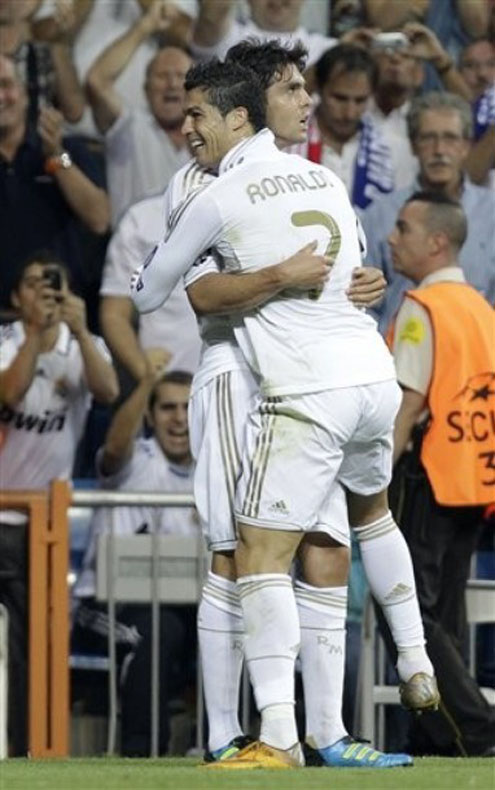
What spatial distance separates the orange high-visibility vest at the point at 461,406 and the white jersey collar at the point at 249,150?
2481mm

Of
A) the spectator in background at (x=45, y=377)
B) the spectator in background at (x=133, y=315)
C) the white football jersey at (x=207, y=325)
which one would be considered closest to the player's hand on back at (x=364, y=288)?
the white football jersey at (x=207, y=325)

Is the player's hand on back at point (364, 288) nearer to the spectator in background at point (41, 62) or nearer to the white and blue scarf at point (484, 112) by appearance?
the spectator in background at point (41, 62)

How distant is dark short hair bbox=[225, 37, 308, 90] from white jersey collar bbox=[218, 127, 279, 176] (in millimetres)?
183

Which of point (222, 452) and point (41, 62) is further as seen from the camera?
point (41, 62)

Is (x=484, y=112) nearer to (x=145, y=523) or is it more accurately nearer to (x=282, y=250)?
(x=145, y=523)

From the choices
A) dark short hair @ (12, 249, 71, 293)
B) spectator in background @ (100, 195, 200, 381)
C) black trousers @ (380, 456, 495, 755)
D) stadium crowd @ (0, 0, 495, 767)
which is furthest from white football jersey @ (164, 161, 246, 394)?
spectator in background @ (100, 195, 200, 381)

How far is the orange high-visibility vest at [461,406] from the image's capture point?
9305mm

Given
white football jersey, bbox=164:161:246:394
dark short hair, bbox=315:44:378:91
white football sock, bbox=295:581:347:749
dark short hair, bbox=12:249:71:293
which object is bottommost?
white football sock, bbox=295:581:347:749

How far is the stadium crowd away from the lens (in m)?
9.38

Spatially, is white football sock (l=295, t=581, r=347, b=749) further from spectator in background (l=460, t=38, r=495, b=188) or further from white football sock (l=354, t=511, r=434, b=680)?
spectator in background (l=460, t=38, r=495, b=188)

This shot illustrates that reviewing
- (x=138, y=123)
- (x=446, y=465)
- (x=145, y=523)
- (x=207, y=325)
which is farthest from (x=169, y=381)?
(x=207, y=325)

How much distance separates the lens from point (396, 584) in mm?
7168

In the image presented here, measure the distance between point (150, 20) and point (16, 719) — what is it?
382cm

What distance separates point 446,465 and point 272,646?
2789mm
